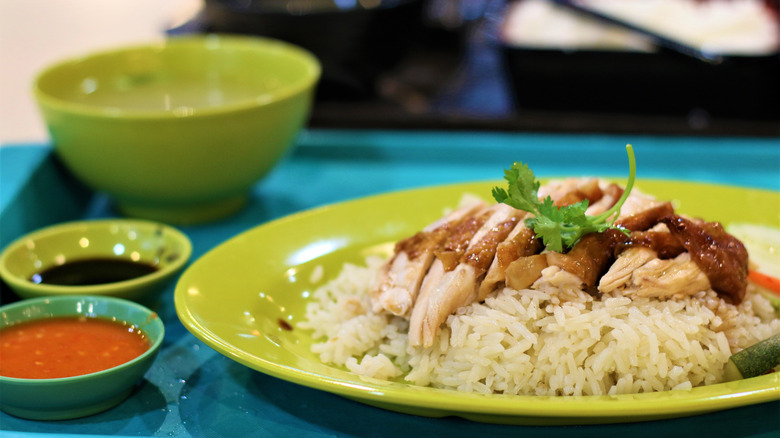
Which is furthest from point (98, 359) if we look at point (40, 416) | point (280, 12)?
point (280, 12)

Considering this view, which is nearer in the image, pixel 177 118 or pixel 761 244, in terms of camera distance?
pixel 761 244

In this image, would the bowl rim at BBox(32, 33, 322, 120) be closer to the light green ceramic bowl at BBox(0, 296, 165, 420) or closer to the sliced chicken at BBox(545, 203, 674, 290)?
the light green ceramic bowl at BBox(0, 296, 165, 420)

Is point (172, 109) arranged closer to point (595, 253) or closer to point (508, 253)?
point (508, 253)

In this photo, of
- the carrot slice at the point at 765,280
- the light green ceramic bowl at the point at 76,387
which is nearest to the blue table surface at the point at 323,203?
the light green ceramic bowl at the point at 76,387

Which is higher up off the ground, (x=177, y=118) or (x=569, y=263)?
(x=569, y=263)

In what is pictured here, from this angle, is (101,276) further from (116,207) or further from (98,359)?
(116,207)

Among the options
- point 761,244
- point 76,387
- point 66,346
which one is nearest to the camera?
point 76,387

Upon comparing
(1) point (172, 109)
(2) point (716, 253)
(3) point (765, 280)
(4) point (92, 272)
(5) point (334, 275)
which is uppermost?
(2) point (716, 253)

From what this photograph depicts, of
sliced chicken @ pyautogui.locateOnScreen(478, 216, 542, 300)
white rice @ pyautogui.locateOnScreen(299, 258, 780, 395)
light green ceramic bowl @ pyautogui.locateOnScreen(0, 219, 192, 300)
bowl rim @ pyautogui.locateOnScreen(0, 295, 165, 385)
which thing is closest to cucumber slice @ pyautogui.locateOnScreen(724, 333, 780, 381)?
white rice @ pyautogui.locateOnScreen(299, 258, 780, 395)

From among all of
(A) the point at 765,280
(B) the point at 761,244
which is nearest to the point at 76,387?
(A) the point at 765,280
